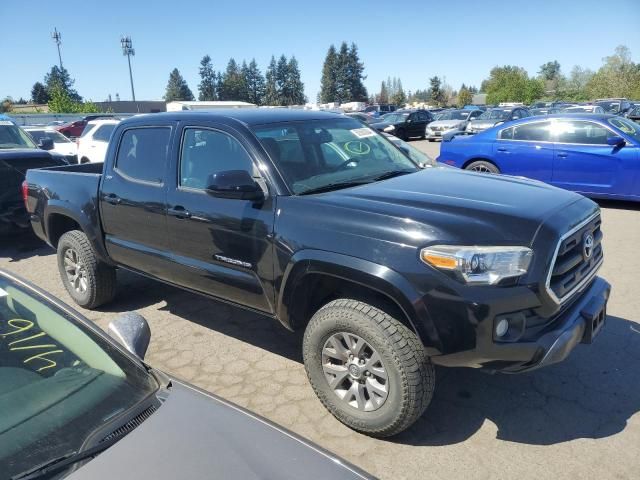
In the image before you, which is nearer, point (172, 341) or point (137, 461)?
point (137, 461)

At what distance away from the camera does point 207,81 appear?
125688 mm

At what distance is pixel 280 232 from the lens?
3.17 m

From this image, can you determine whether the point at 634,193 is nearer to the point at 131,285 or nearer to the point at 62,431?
the point at 131,285

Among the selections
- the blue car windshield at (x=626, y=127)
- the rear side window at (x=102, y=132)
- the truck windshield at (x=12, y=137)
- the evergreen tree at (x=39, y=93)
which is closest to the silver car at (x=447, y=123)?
the blue car windshield at (x=626, y=127)

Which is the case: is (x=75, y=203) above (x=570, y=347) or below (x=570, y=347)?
above

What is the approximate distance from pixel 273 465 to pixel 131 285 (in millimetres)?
4714

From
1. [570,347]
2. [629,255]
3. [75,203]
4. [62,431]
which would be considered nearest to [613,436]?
[570,347]

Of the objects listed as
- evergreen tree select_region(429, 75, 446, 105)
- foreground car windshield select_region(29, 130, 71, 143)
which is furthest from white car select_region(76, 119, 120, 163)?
evergreen tree select_region(429, 75, 446, 105)

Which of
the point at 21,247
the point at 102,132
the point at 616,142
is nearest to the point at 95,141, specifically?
the point at 102,132

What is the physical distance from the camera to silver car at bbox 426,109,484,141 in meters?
23.3

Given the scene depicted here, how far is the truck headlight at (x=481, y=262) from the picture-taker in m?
2.56

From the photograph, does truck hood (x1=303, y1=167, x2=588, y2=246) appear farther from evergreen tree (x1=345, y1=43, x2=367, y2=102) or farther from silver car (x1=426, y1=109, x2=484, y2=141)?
evergreen tree (x1=345, y1=43, x2=367, y2=102)

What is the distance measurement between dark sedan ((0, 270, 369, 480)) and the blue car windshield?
845 cm

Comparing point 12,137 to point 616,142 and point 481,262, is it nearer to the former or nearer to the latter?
point 481,262
